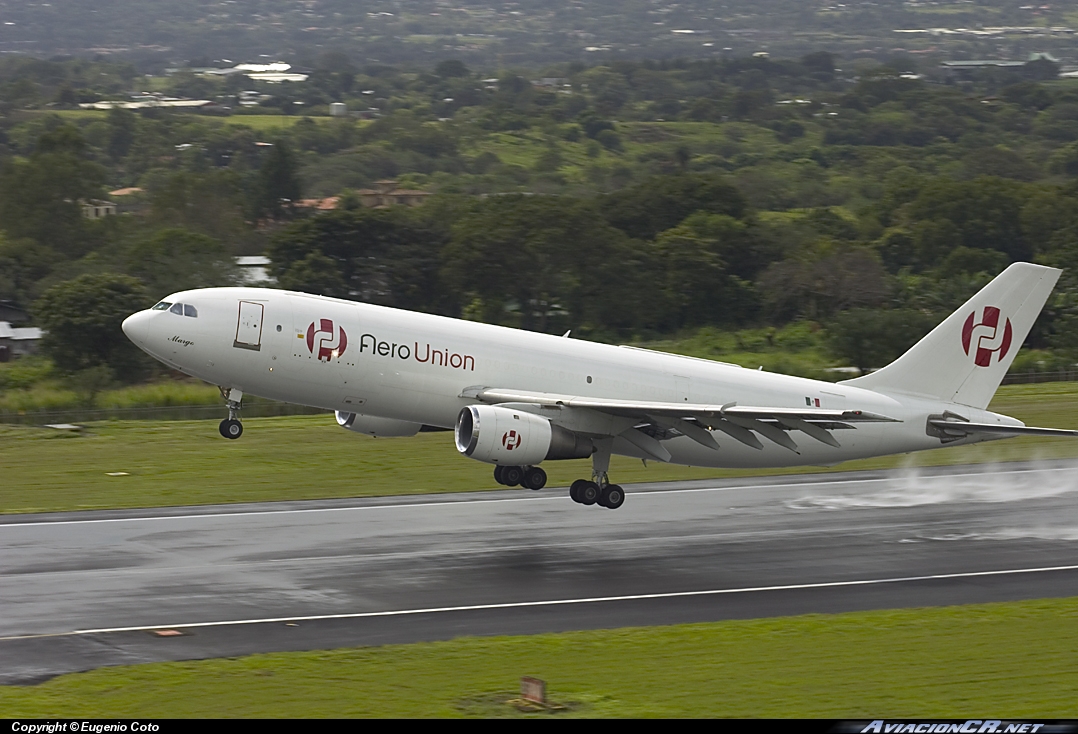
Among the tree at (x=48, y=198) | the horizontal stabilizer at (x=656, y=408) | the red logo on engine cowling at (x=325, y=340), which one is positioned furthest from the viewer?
the tree at (x=48, y=198)

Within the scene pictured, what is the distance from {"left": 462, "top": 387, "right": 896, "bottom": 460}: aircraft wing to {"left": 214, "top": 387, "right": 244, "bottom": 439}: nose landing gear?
5.85 m

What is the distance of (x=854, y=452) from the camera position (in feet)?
137

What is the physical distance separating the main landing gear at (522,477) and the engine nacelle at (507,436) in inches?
98.2

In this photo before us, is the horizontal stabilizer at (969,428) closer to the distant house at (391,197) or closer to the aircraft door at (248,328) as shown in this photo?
the aircraft door at (248,328)

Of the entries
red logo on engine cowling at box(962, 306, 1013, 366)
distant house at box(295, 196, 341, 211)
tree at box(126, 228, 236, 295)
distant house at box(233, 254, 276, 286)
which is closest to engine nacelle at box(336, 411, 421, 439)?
red logo on engine cowling at box(962, 306, 1013, 366)

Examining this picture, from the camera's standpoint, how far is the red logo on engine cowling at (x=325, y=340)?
36.8m

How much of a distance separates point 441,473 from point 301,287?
4667 centimetres

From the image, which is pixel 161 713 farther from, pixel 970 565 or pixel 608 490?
pixel 970 565

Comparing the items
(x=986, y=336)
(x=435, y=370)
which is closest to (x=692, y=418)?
(x=435, y=370)

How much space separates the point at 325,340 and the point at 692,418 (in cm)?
972

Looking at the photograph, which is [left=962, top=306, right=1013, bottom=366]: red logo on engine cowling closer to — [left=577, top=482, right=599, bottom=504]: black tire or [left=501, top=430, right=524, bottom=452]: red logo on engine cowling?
[left=577, top=482, right=599, bottom=504]: black tire

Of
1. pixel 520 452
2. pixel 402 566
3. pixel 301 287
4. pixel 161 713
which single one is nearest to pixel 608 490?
pixel 520 452

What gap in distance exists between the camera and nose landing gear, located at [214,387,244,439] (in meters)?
36.6

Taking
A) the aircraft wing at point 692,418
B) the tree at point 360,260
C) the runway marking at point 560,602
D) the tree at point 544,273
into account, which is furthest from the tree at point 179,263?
the runway marking at point 560,602
